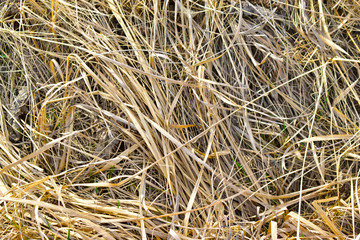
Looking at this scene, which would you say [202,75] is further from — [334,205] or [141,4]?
[334,205]

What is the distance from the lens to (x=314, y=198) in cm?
110

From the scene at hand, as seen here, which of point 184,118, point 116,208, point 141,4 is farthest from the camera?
point 141,4

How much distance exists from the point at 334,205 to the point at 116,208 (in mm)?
680

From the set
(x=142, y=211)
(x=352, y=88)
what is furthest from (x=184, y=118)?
(x=352, y=88)

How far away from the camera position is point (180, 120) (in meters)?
1.16

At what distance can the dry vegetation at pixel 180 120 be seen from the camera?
3.37ft

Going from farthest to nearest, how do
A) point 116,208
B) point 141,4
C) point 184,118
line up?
point 141,4 < point 184,118 < point 116,208

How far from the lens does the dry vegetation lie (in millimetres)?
1026

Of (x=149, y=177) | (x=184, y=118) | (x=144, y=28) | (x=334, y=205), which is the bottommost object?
(x=334, y=205)

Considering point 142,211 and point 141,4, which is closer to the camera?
point 142,211

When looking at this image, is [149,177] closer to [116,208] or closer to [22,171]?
[116,208]

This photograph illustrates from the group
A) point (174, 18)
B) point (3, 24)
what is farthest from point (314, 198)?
point (3, 24)

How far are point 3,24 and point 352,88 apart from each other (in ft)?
4.27

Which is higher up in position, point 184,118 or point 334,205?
point 184,118
